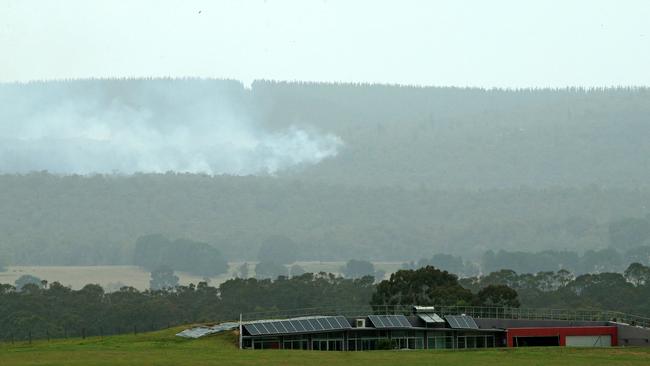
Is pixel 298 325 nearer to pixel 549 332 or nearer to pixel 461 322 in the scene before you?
pixel 461 322

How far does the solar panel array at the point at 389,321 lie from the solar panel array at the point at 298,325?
249cm

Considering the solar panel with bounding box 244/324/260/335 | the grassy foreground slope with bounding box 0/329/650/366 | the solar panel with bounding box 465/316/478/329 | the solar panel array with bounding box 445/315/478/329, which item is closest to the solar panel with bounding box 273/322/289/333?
the solar panel with bounding box 244/324/260/335

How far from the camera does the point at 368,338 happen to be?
131750 millimetres

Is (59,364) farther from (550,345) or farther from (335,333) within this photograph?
(550,345)

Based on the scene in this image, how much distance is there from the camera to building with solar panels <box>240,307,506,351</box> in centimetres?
12688

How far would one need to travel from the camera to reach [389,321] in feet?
433

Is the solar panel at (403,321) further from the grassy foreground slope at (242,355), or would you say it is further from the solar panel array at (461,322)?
the grassy foreground slope at (242,355)

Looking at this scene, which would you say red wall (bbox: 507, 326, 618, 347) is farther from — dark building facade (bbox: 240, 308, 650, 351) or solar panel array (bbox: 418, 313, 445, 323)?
solar panel array (bbox: 418, 313, 445, 323)

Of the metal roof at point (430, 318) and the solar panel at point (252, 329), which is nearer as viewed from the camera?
the solar panel at point (252, 329)

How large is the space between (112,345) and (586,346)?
4388 cm

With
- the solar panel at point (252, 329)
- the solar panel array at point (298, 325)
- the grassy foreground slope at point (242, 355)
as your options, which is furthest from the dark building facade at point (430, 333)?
the grassy foreground slope at point (242, 355)

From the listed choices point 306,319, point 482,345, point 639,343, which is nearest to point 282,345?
point 306,319

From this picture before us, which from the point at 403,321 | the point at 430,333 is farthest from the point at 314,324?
the point at 430,333

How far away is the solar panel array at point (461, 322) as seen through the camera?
439ft
